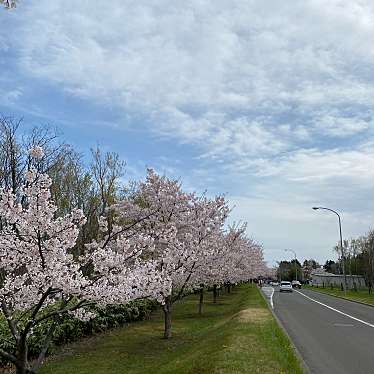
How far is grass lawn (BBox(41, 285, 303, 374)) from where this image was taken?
29.2ft

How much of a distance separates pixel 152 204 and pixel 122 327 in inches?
248

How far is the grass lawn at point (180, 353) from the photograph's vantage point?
889 centimetres

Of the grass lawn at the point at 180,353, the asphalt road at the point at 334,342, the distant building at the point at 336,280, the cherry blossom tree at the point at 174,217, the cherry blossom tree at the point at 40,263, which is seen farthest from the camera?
the distant building at the point at 336,280

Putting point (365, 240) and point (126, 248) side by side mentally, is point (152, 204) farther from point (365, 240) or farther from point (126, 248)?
point (365, 240)

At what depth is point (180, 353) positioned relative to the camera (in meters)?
12.6

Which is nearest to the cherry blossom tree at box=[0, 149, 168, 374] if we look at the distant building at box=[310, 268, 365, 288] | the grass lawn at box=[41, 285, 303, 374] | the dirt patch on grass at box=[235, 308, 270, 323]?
the grass lawn at box=[41, 285, 303, 374]

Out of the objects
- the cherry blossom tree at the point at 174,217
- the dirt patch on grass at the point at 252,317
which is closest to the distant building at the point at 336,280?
the dirt patch on grass at the point at 252,317

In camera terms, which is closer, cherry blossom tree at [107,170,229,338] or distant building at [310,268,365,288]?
cherry blossom tree at [107,170,229,338]

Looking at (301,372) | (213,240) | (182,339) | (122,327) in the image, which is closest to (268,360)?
(301,372)

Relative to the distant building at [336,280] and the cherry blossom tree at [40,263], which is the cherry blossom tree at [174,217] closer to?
the cherry blossom tree at [40,263]

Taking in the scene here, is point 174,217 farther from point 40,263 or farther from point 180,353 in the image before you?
point 40,263

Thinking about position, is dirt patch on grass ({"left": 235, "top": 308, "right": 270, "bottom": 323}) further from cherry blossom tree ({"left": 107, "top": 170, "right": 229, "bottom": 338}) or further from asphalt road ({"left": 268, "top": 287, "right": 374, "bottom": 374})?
cherry blossom tree ({"left": 107, "top": 170, "right": 229, "bottom": 338})

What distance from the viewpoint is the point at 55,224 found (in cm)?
738

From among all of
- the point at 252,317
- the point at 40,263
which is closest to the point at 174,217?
the point at 252,317
